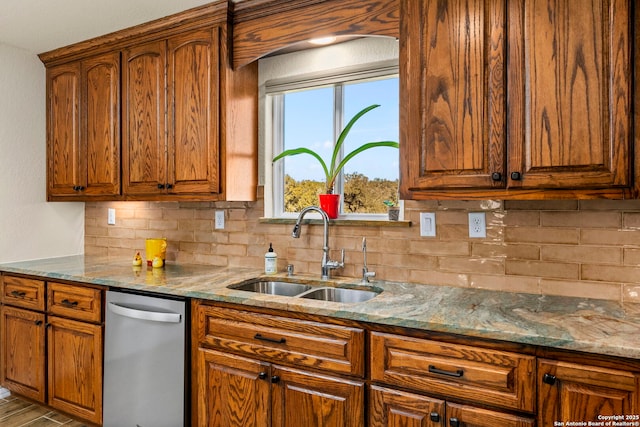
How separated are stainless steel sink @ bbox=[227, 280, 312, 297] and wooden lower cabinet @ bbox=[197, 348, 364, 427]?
453 millimetres

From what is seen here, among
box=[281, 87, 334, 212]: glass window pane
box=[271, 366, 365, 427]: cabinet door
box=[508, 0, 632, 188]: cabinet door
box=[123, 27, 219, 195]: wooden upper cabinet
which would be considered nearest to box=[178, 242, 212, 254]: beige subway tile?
box=[123, 27, 219, 195]: wooden upper cabinet

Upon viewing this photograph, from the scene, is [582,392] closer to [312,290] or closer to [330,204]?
[312,290]

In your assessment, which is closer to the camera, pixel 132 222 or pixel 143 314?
pixel 143 314

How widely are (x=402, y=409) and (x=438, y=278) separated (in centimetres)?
75

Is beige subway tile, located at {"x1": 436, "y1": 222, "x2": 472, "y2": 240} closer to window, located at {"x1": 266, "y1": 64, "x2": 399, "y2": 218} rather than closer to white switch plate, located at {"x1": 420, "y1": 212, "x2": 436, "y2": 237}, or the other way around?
white switch plate, located at {"x1": 420, "y1": 212, "x2": 436, "y2": 237}

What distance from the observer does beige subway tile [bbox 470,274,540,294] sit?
6.32 ft

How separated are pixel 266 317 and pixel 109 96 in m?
1.90

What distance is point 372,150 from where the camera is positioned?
2.43 meters

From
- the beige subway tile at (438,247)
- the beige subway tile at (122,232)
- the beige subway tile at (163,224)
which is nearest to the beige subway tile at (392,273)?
the beige subway tile at (438,247)

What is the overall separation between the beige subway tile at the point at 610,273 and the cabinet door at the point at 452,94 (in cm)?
60

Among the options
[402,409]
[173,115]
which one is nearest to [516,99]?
[402,409]

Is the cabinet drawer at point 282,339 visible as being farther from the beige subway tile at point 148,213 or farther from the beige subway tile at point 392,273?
the beige subway tile at point 148,213

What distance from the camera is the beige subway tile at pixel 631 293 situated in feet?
5.73

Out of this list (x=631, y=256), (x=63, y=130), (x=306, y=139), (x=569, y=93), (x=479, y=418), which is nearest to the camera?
(x=479, y=418)
